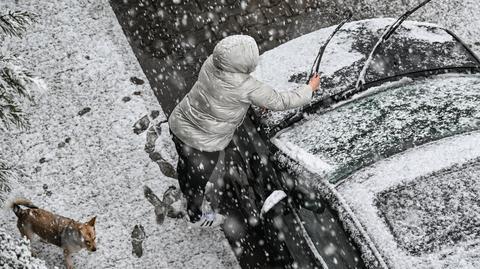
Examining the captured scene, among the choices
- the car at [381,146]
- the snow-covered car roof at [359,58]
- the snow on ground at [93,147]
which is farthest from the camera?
the snow on ground at [93,147]

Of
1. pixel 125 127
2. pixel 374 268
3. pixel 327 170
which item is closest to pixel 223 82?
pixel 327 170

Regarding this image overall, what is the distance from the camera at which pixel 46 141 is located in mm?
5590

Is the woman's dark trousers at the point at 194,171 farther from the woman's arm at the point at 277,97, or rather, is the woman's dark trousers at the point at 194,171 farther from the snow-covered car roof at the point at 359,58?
the woman's arm at the point at 277,97

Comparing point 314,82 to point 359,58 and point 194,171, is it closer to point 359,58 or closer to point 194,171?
point 359,58

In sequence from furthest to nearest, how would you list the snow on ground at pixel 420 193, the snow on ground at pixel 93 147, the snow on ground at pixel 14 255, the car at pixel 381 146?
the snow on ground at pixel 93 147 → the snow on ground at pixel 14 255 → the car at pixel 381 146 → the snow on ground at pixel 420 193

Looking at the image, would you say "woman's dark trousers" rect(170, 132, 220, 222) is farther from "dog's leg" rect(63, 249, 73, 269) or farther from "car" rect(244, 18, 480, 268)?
"dog's leg" rect(63, 249, 73, 269)

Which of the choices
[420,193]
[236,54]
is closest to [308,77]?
[236,54]

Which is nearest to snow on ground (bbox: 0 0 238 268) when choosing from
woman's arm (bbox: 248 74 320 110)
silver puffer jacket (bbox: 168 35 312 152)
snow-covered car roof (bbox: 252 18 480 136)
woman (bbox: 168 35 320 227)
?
woman (bbox: 168 35 320 227)

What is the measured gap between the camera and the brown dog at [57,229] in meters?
4.39

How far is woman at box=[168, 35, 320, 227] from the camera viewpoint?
3916mm

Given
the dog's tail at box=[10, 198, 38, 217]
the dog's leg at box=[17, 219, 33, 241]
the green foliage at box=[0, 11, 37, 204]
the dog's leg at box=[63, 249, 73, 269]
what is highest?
the green foliage at box=[0, 11, 37, 204]

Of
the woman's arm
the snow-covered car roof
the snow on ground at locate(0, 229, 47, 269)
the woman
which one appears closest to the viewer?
the snow on ground at locate(0, 229, 47, 269)

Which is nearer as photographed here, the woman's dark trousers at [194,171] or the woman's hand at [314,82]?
the woman's hand at [314,82]

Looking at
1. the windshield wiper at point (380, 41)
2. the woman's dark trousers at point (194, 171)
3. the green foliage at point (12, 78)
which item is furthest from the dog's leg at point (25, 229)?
the windshield wiper at point (380, 41)
